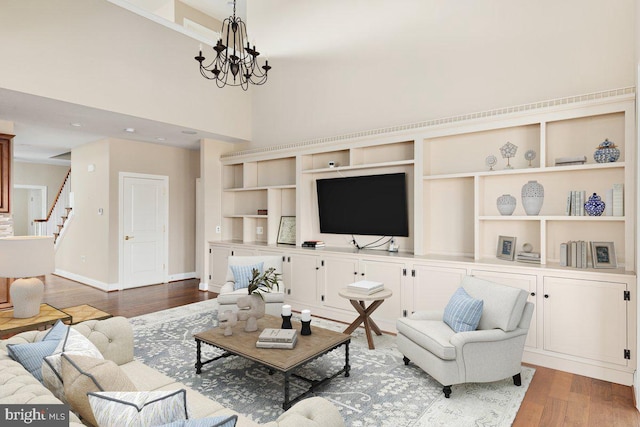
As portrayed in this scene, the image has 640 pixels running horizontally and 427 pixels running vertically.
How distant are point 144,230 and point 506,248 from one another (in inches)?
238

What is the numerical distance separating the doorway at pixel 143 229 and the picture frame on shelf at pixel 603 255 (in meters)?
6.68

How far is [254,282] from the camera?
125 inches

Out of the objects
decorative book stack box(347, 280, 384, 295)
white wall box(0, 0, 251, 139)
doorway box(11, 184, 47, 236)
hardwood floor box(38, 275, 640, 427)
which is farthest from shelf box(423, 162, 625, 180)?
doorway box(11, 184, 47, 236)

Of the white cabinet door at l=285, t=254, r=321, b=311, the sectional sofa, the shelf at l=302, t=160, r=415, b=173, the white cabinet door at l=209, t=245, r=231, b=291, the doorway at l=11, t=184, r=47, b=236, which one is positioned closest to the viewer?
the sectional sofa

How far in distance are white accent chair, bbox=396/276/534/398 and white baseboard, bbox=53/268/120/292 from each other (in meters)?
5.54

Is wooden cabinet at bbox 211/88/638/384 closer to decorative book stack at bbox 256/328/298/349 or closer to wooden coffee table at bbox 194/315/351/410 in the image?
wooden coffee table at bbox 194/315/351/410

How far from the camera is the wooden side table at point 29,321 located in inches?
108

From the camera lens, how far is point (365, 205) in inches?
187

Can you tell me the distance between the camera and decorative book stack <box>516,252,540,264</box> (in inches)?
138

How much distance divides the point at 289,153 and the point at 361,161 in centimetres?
119

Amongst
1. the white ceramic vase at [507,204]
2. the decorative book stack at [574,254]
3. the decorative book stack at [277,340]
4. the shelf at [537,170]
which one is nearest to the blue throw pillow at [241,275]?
the decorative book stack at [277,340]

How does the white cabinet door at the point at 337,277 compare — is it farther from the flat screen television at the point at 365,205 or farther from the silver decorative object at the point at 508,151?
the silver decorative object at the point at 508,151

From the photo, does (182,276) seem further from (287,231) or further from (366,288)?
(366,288)

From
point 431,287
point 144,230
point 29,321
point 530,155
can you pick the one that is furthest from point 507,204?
point 144,230
